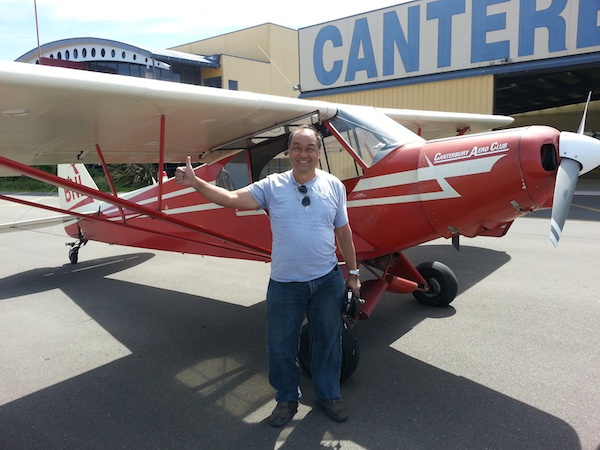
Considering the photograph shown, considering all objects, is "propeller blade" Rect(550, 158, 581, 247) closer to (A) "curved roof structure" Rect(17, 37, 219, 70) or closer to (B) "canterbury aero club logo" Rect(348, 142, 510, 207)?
(B) "canterbury aero club logo" Rect(348, 142, 510, 207)

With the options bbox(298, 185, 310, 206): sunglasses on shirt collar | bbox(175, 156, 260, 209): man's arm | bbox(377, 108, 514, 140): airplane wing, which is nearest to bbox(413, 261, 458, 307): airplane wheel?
bbox(377, 108, 514, 140): airplane wing

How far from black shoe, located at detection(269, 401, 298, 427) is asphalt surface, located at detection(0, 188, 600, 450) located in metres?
0.06

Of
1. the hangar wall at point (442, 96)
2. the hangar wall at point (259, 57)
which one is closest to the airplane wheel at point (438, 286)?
the hangar wall at point (442, 96)

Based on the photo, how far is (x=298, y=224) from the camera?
2527mm

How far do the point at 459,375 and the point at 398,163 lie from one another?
67.6 inches

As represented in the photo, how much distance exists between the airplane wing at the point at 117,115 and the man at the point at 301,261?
3.56ft

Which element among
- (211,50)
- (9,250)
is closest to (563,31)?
(9,250)

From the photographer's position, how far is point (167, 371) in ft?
11.8

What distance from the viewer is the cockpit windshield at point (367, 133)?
12.3 ft

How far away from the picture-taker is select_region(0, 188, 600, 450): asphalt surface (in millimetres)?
2680

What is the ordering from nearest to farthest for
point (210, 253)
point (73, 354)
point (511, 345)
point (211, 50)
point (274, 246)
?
point (274, 246), point (511, 345), point (73, 354), point (210, 253), point (211, 50)

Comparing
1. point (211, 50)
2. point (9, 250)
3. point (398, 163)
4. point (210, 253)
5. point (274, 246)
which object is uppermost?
point (211, 50)

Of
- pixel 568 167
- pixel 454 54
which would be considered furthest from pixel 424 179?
pixel 454 54

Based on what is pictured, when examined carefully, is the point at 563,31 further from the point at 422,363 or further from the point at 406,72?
the point at 422,363
